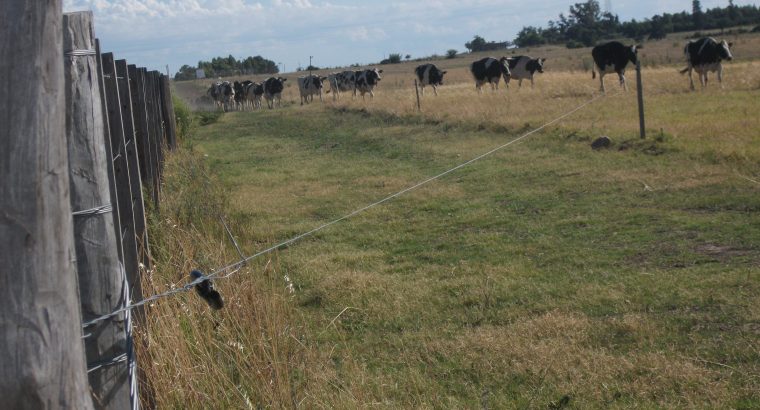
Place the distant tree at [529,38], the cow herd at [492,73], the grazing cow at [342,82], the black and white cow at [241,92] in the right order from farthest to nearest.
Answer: the distant tree at [529,38], the black and white cow at [241,92], the grazing cow at [342,82], the cow herd at [492,73]

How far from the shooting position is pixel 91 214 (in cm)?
314

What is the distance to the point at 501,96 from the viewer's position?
29.4 m

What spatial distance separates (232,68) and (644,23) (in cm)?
6236

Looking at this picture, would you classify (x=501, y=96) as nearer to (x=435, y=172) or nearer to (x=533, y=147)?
(x=533, y=147)

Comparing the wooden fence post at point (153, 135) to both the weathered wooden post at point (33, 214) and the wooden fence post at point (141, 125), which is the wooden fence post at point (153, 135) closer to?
the wooden fence post at point (141, 125)

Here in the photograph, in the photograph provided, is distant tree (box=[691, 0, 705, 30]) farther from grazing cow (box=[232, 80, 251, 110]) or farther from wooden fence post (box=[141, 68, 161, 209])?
wooden fence post (box=[141, 68, 161, 209])

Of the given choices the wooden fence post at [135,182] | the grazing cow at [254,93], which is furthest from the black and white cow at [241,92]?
the wooden fence post at [135,182]

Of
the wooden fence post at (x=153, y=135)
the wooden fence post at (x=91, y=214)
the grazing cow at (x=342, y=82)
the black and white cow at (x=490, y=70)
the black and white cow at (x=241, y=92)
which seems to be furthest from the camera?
the black and white cow at (x=241, y=92)

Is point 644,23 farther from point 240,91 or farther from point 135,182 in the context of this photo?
point 135,182

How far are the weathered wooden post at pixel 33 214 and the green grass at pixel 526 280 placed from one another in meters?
2.14

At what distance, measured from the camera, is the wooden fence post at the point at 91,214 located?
123 inches

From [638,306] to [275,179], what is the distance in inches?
398

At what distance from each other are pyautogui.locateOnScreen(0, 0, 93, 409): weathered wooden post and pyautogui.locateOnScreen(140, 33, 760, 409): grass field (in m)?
1.95

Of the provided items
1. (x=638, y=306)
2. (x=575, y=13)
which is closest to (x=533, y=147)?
(x=638, y=306)
